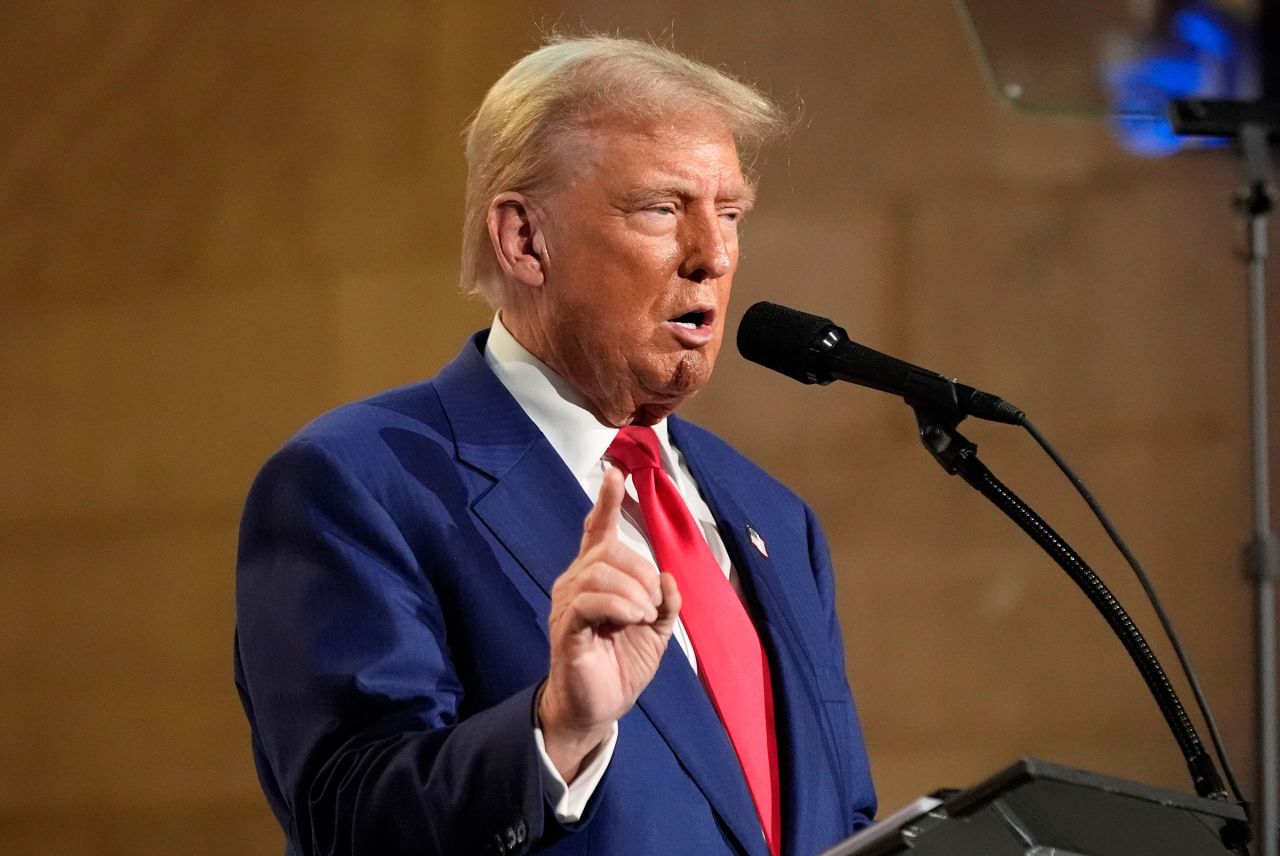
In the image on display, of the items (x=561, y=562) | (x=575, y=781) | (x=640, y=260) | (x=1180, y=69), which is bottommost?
(x=575, y=781)

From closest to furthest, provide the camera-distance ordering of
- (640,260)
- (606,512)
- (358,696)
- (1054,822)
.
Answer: (1054,822), (606,512), (358,696), (640,260)

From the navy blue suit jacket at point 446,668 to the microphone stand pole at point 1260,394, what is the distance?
0.55m

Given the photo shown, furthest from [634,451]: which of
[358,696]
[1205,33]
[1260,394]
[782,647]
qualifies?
[1205,33]

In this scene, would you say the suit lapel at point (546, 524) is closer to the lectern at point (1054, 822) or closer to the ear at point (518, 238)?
the ear at point (518, 238)

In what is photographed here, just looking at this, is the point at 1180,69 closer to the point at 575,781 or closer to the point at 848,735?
the point at 848,735

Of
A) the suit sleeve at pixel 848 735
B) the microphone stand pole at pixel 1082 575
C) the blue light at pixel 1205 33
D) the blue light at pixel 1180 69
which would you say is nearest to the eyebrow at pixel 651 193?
the microphone stand pole at pixel 1082 575

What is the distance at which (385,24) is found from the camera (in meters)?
3.98

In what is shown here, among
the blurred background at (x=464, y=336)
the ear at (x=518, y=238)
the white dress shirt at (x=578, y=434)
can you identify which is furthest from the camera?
the blurred background at (x=464, y=336)

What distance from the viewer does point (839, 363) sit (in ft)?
6.02

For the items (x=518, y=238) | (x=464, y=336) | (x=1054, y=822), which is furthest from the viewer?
(x=464, y=336)

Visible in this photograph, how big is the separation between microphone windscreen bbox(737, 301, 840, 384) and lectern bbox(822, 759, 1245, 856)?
1.97 ft

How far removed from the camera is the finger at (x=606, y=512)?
4.93 feet

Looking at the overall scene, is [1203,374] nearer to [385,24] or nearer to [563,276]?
[563,276]

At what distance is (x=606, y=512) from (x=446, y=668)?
1.36 feet
